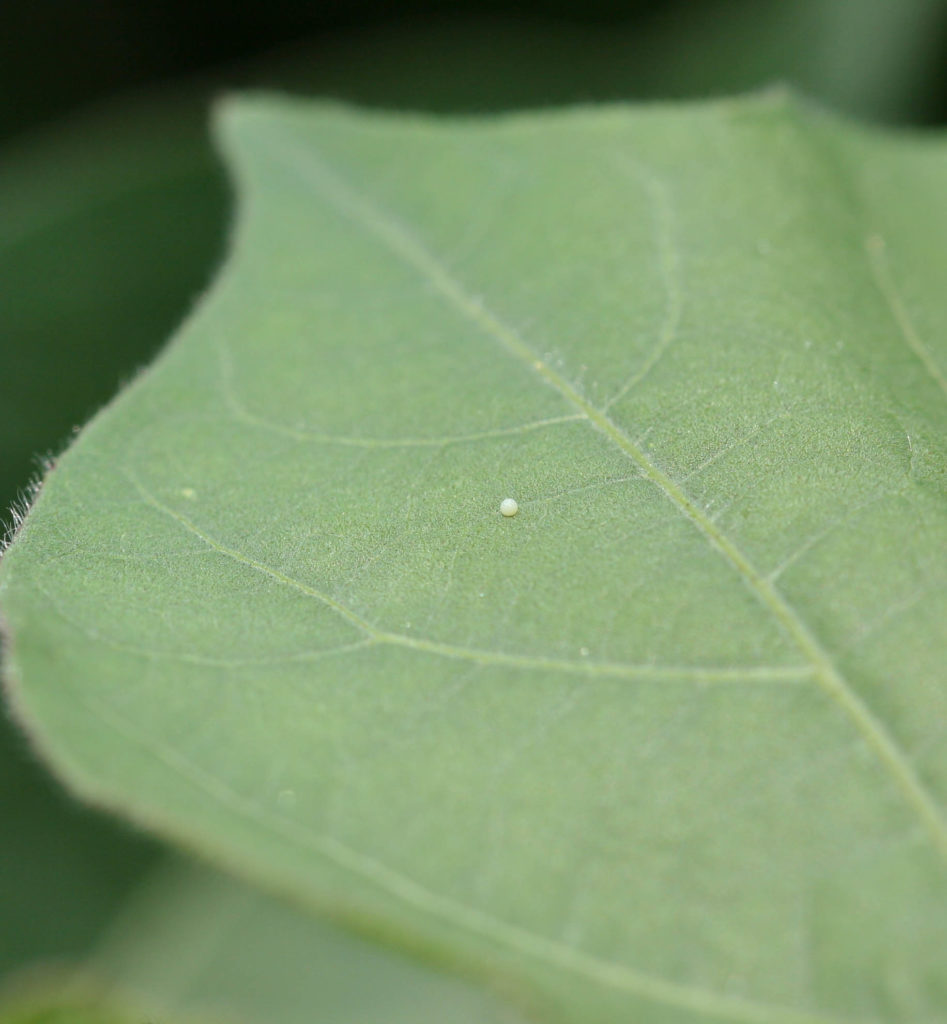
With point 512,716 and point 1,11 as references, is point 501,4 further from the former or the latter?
point 512,716

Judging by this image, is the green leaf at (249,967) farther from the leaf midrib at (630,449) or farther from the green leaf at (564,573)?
the leaf midrib at (630,449)

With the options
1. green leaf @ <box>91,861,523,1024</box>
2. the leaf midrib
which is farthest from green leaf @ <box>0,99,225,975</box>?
the leaf midrib

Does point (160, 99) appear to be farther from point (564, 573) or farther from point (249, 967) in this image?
point (564, 573)

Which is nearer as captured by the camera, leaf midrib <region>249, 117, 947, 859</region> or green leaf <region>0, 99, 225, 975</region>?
leaf midrib <region>249, 117, 947, 859</region>

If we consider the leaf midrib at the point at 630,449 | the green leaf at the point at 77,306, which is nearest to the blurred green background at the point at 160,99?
the green leaf at the point at 77,306

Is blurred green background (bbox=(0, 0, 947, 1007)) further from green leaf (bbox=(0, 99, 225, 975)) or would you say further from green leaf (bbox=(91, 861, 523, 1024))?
green leaf (bbox=(91, 861, 523, 1024))

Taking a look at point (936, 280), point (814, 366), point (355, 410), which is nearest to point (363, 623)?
point (355, 410)

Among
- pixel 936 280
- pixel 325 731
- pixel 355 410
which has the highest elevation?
pixel 936 280

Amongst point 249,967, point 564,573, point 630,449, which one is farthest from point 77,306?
point 564,573
